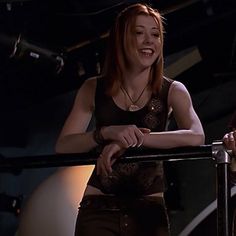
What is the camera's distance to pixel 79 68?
349 cm

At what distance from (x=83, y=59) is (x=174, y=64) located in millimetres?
669

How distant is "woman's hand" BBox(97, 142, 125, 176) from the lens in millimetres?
1303

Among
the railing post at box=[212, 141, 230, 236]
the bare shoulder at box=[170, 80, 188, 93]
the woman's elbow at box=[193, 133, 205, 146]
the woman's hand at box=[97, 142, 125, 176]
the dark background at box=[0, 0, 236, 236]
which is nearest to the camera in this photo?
the railing post at box=[212, 141, 230, 236]

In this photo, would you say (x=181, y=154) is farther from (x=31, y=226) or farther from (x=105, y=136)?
(x=31, y=226)

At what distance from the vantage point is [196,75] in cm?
407

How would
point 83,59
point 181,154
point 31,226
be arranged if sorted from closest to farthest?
1. point 181,154
2. point 31,226
3. point 83,59

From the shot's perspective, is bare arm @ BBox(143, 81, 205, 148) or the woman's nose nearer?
bare arm @ BBox(143, 81, 205, 148)

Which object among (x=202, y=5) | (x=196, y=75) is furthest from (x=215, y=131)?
(x=202, y=5)

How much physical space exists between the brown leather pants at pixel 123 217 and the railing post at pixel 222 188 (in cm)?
33

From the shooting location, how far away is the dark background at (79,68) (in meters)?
3.17

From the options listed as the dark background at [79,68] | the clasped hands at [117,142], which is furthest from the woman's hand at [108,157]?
the dark background at [79,68]

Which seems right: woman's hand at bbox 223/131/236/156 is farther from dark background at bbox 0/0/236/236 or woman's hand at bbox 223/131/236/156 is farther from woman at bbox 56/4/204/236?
dark background at bbox 0/0/236/236

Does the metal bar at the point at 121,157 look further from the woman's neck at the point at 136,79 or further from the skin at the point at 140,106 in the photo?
the woman's neck at the point at 136,79

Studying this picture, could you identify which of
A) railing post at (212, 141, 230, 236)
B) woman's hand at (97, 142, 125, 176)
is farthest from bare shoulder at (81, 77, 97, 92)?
railing post at (212, 141, 230, 236)
